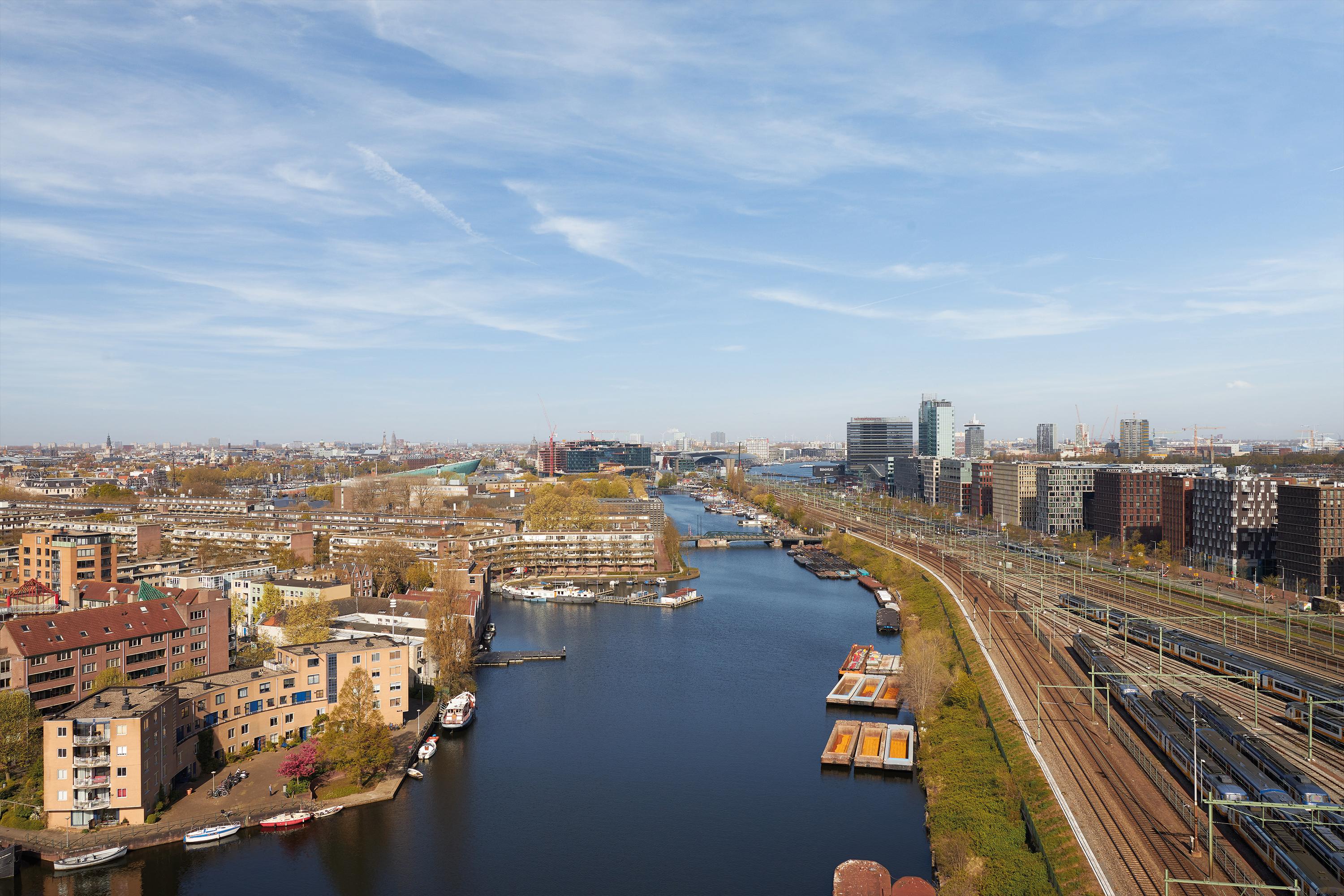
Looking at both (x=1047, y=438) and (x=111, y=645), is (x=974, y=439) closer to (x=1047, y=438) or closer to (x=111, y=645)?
(x=1047, y=438)

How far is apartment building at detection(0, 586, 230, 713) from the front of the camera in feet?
34.4

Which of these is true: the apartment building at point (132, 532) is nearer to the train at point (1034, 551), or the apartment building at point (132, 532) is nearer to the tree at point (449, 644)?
the tree at point (449, 644)

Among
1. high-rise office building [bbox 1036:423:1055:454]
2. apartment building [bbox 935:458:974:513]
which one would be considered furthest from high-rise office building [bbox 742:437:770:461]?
apartment building [bbox 935:458:974:513]

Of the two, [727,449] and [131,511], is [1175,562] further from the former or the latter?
[727,449]

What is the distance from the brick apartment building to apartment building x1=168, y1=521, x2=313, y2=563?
22.5 meters

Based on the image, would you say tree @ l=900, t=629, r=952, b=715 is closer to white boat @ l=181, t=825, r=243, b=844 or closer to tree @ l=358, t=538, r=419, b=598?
white boat @ l=181, t=825, r=243, b=844

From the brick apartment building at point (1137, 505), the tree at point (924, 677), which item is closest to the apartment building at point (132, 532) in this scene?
the tree at point (924, 677)

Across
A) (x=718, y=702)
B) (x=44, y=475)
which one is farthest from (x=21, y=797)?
(x=44, y=475)

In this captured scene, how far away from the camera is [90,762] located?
27.1 ft

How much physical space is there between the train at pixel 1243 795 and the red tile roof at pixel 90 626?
12.3 meters

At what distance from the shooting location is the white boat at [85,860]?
7.80m

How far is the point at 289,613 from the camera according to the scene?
14.1 m

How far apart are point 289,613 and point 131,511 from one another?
20.4 metres

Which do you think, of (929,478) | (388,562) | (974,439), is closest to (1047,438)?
(974,439)
